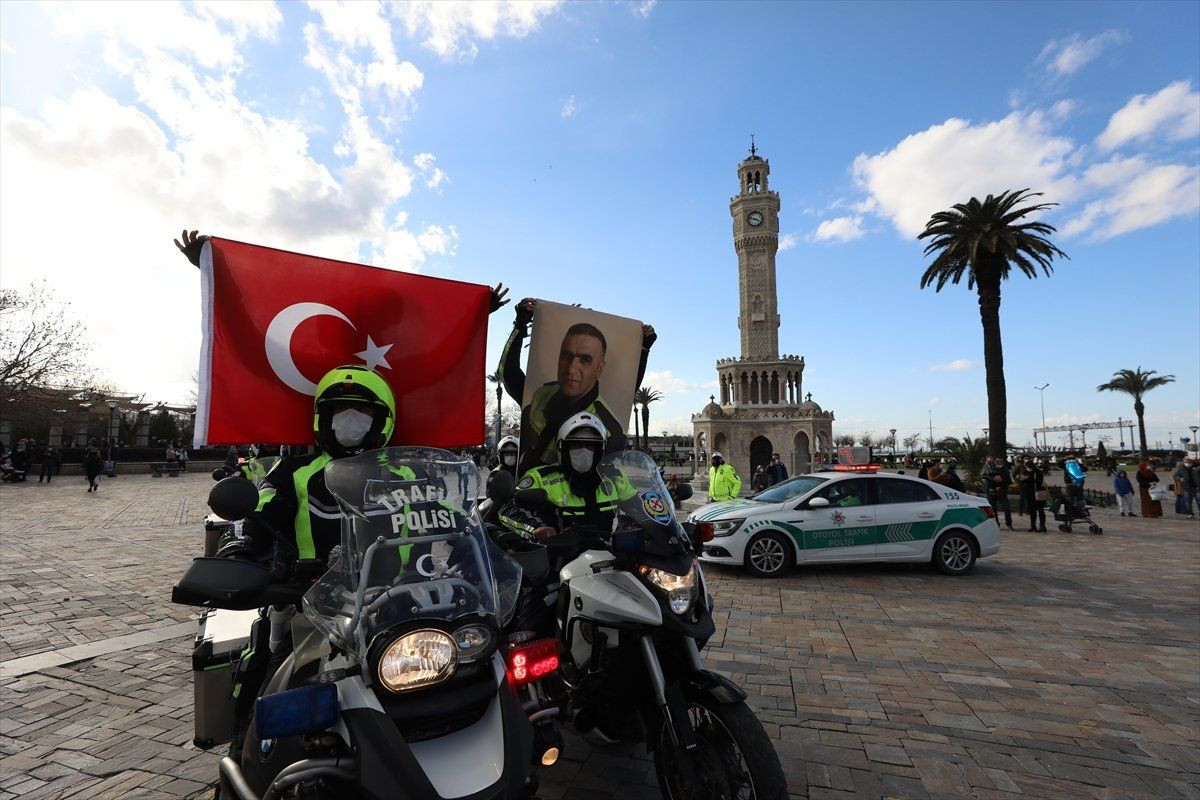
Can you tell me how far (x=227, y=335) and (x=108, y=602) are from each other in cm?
570

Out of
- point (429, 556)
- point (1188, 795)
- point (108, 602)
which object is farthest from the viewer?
point (108, 602)

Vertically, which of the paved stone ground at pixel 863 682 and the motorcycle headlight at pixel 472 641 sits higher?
the motorcycle headlight at pixel 472 641

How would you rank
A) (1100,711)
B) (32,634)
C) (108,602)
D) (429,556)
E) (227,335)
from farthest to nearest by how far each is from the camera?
(108,602) < (32,634) < (1100,711) < (227,335) < (429,556)

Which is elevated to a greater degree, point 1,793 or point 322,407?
point 322,407

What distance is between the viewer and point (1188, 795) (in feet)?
10.7

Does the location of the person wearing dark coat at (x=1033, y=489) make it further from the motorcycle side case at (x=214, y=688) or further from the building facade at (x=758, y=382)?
the building facade at (x=758, y=382)

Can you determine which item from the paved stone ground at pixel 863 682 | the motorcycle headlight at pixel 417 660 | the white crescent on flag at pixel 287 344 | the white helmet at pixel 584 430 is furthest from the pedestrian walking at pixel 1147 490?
the motorcycle headlight at pixel 417 660

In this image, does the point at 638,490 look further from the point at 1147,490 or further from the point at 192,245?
the point at 1147,490

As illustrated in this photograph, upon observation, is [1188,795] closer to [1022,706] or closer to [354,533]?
[1022,706]

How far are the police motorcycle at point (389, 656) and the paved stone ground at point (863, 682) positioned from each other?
1877 millimetres

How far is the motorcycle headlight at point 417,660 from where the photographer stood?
5.39ft

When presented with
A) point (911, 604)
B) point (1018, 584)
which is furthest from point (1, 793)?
point (1018, 584)

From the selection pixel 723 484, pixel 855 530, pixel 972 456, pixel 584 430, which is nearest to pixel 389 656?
pixel 584 430

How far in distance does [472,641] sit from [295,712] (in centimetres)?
47
